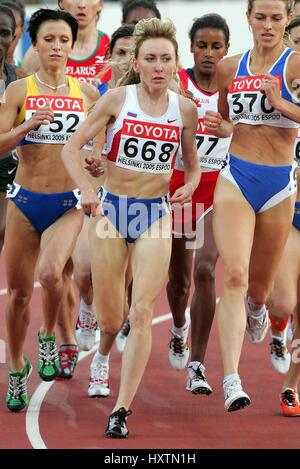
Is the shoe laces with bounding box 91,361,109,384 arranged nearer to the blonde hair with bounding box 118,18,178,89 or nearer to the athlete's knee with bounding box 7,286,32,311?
the athlete's knee with bounding box 7,286,32,311

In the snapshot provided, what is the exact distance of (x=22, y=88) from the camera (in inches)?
365

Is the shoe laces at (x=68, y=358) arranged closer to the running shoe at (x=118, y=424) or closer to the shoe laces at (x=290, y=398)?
the shoe laces at (x=290, y=398)

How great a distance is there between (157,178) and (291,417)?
1.99 metres

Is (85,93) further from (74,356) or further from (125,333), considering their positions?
(125,333)

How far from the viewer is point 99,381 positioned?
9844mm

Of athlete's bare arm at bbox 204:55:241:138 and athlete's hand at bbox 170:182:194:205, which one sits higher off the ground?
athlete's bare arm at bbox 204:55:241:138

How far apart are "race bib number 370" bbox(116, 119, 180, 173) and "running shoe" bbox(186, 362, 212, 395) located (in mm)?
1926

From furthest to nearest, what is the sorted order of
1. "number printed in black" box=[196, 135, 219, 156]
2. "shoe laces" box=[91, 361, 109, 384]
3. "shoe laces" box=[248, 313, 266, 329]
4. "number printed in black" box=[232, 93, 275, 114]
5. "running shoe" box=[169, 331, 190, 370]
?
1. "running shoe" box=[169, 331, 190, 370]
2. "number printed in black" box=[196, 135, 219, 156]
3. "shoe laces" box=[248, 313, 266, 329]
4. "shoe laces" box=[91, 361, 109, 384]
5. "number printed in black" box=[232, 93, 275, 114]

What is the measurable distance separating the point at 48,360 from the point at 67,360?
1046mm

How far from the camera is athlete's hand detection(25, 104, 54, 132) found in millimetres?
8852

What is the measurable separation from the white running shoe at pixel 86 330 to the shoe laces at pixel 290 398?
87.4 inches

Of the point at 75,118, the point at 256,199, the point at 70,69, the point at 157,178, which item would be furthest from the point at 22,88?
the point at 70,69

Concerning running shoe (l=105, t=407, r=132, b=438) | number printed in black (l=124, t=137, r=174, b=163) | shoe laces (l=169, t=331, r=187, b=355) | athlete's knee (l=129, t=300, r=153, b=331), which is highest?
number printed in black (l=124, t=137, r=174, b=163)

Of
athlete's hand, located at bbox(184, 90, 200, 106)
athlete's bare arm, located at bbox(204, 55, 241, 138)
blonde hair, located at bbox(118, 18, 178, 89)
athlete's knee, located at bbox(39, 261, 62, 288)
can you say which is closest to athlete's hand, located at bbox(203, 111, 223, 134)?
athlete's bare arm, located at bbox(204, 55, 241, 138)
